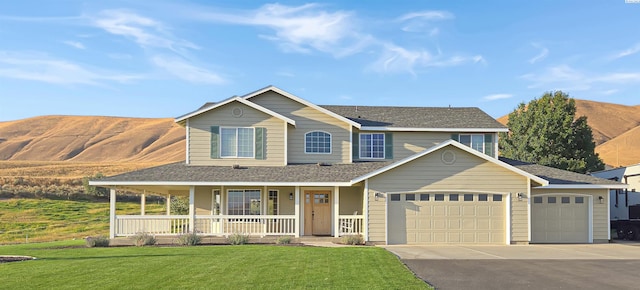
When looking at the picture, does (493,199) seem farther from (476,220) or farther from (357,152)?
(357,152)

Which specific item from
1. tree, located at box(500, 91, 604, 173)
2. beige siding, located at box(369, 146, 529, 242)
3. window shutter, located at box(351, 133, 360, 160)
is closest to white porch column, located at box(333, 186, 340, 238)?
beige siding, located at box(369, 146, 529, 242)

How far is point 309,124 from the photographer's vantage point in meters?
27.0

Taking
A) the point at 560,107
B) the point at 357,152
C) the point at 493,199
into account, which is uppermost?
the point at 560,107

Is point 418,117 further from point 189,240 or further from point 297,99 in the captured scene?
point 189,240

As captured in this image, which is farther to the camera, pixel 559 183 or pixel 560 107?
pixel 560 107

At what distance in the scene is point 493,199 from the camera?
23703 mm

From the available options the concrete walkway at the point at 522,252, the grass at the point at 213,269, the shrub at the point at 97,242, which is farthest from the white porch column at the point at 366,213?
the shrub at the point at 97,242

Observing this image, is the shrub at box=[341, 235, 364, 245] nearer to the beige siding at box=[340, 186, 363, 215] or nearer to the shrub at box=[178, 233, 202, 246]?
the beige siding at box=[340, 186, 363, 215]

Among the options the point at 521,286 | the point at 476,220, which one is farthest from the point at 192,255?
the point at 476,220

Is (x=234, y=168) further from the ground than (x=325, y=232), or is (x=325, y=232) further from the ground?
(x=234, y=168)

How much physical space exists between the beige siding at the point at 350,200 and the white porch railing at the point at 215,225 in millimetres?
2282

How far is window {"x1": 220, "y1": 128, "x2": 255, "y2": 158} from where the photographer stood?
26.1 m

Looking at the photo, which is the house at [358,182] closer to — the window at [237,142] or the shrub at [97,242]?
the window at [237,142]

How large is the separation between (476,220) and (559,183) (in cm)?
393
